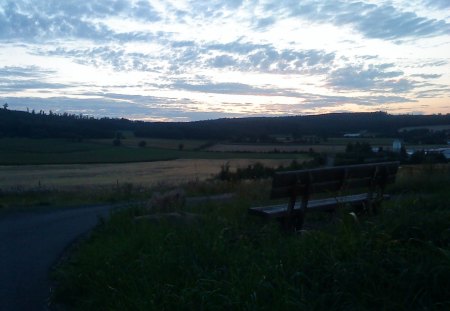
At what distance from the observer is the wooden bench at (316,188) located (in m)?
8.53

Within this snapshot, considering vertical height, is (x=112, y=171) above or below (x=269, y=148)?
below

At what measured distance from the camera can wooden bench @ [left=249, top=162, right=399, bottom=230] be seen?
28.0 feet

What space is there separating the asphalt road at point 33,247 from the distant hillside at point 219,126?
24097 millimetres

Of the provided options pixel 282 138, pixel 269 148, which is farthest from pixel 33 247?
pixel 269 148

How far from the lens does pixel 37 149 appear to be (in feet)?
178

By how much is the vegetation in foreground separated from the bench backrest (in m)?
0.84

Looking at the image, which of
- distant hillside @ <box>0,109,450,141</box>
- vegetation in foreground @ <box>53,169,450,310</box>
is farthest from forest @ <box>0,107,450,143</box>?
vegetation in foreground @ <box>53,169,450,310</box>

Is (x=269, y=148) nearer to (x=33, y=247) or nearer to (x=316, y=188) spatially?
(x=33, y=247)

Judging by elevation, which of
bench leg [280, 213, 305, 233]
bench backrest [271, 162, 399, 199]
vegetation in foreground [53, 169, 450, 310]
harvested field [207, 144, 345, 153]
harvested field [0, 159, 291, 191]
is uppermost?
bench backrest [271, 162, 399, 199]

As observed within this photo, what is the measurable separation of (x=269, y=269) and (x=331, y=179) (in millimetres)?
4232

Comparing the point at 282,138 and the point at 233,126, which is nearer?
the point at 282,138

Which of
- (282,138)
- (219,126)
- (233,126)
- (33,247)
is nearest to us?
(33,247)

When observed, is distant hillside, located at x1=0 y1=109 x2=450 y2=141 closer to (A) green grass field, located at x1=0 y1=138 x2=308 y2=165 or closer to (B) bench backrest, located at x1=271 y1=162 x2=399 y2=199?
(A) green grass field, located at x1=0 y1=138 x2=308 y2=165

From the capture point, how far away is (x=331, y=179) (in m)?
9.30
